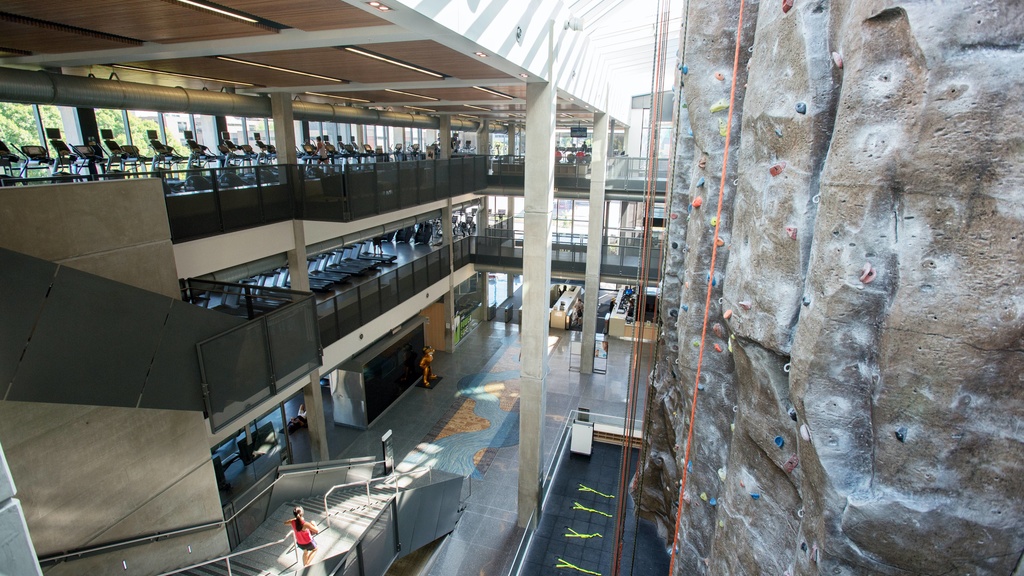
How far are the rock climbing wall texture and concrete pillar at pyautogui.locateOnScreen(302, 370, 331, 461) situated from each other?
28.8 feet

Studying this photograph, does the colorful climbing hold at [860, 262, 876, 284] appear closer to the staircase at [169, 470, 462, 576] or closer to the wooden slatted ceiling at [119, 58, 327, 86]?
the staircase at [169, 470, 462, 576]

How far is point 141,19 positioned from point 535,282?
6.03 meters

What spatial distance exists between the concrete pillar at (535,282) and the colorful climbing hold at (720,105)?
3.51m

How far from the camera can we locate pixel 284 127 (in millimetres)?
10070

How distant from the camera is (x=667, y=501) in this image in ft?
24.4

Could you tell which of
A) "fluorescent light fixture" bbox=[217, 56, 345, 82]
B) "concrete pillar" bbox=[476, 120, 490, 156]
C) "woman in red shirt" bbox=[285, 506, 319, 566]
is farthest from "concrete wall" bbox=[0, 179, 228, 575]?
"concrete pillar" bbox=[476, 120, 490, 156]

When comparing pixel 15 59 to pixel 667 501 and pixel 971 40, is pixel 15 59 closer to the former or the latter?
pixel 971 40

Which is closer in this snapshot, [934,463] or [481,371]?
[934,463]

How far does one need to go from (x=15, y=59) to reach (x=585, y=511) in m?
10.8

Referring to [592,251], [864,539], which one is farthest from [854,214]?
[592,251]

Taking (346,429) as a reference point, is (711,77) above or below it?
above

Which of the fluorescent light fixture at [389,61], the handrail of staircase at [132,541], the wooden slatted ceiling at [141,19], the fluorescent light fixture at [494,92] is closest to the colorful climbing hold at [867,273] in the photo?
the wooden slatted ceiling at [141,19]

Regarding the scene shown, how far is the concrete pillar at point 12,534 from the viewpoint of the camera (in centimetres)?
134

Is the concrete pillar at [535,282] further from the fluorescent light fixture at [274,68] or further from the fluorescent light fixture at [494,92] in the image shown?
the fluorescent light fixture at [274,68]
